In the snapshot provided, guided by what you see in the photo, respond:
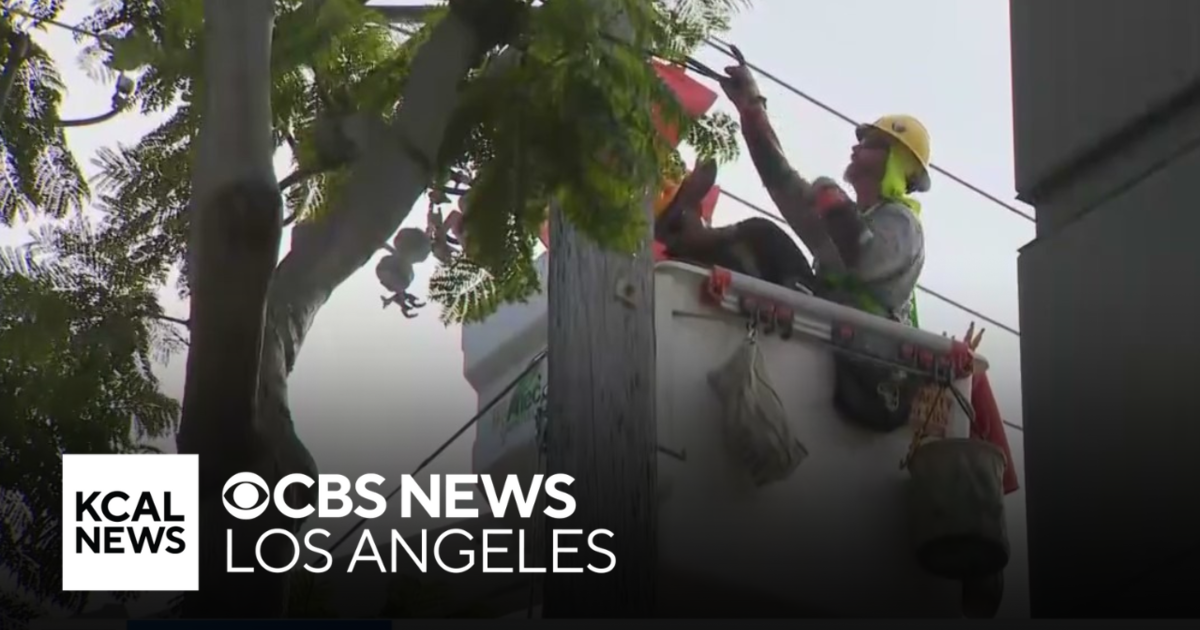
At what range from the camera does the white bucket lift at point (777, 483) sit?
13.6ft

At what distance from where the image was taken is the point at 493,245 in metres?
3.18

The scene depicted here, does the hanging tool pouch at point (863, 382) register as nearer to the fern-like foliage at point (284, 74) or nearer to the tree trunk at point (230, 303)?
the fern-like foliage at point (284, 74)

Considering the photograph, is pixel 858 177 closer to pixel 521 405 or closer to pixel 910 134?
pixel 910 134

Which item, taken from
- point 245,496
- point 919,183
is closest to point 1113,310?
point 245,496

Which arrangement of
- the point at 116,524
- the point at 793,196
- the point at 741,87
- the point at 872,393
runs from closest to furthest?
the point at 116,524, the point at 741,87, the point at 793,196, the point at 872,393

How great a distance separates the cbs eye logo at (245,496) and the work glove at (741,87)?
1.48m

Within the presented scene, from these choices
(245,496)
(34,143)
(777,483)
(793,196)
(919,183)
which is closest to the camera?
(245,496)

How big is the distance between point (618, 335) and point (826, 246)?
157 cm

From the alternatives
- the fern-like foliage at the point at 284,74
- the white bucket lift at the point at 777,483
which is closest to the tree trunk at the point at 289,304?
the fern-like foliage at the point at 284,74

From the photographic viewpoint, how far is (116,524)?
3.28 meters

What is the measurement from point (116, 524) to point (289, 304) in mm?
578

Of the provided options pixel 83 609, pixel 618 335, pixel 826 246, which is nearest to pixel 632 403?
pixel 618 335

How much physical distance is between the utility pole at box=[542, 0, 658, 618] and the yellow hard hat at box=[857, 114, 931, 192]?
6.32 feet

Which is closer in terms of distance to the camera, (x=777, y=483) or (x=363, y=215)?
(x=363, y=215)
